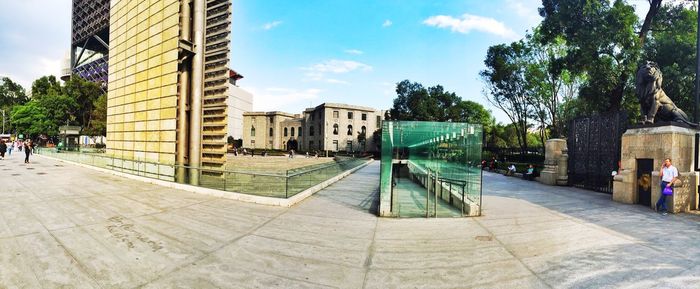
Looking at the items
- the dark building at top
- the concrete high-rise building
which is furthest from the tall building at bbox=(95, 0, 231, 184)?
the dark building at top

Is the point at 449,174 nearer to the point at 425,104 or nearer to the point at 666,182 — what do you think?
the point at 666,182

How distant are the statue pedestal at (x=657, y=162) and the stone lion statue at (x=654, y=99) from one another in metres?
0.49

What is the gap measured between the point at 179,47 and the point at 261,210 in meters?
9.83

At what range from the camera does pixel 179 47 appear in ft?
47.3

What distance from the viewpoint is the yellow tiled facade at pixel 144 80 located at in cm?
1493

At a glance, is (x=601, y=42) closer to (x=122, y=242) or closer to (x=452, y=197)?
(x=452, y=197)

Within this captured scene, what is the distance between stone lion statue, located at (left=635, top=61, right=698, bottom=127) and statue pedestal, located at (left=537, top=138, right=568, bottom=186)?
257 inches

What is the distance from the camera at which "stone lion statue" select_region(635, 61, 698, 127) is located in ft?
34.2

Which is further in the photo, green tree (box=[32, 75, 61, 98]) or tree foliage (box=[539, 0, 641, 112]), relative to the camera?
green tree (box=[32, 75, 61, 98])

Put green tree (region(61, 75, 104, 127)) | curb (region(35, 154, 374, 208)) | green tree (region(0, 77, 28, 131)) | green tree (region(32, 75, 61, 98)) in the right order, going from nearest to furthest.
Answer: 1. curb (region(35, 154, 374, 208))
2. green tree (region(61, 75, 104, 127))
3. green tree (region(32, 75, 61, 98))
4. green tree (region(0, 77, 28, 131))

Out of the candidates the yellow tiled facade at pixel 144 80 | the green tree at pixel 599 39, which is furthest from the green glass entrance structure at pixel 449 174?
the green tree at pixel 599 39

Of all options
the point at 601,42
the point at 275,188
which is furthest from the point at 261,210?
the point at 601,42

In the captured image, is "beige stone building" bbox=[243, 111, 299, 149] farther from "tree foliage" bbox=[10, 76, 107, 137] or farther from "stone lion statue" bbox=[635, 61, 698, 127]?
"stone lion statue" bbox=[635, 61, 698, 127]

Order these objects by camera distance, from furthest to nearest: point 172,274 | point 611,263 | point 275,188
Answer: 1. point 275,188
2. point 611,263
3. point 172,274
